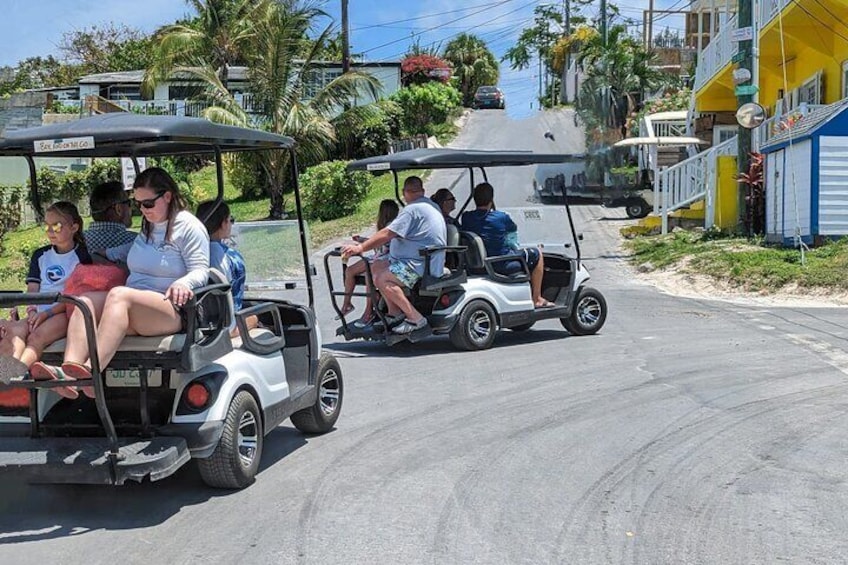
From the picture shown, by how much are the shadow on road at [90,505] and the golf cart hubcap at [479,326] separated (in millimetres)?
4714

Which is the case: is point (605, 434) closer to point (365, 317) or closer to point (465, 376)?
point (465, 376)

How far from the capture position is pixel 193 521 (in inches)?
205

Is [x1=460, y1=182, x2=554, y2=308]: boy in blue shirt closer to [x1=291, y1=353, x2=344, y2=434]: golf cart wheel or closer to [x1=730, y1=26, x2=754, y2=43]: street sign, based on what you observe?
[x1=291, y1=353, x2=344, y2=434]: golf cart wheel

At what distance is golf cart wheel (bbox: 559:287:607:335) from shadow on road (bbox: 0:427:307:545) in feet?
19.9

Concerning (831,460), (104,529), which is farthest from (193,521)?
(831,460)

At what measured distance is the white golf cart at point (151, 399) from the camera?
5020 mm

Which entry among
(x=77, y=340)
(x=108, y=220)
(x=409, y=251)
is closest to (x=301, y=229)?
(x=108, y=220)

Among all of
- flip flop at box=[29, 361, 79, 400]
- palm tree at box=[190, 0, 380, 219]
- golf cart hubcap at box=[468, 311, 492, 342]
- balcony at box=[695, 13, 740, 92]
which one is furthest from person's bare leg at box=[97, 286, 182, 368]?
balcony at box=[695, 13, 740, 92]

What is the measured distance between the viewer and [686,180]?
79.1ft

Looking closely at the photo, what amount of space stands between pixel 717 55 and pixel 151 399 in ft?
83.8

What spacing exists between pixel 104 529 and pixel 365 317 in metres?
5.82

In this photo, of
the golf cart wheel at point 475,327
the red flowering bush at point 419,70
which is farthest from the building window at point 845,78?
the red flowering bush at point 419,70

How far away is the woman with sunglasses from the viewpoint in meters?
5.34

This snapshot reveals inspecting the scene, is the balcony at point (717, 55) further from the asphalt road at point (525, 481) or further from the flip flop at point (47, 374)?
the flip flop at point (47, 374)
